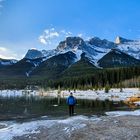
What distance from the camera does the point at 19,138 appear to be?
98.4 feet

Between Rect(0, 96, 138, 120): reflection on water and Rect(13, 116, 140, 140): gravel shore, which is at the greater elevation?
Rect(0, 96, 138, 120): reflection on water

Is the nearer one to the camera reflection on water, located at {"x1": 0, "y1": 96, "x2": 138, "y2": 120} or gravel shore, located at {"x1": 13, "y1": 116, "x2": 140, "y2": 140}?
gravel shore, located at {"x1": 13, "y1": 116, "x2": 140, "y2": 140}

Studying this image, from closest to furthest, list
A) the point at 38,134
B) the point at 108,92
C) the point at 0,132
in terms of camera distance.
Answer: the point at 38,134 < the point at 0,132 < the point at 108,92

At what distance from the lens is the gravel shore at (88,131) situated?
1141 inches

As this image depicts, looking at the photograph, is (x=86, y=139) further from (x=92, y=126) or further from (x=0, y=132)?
(x=0, y=132)

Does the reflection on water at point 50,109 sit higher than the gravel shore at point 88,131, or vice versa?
the reflection on water at point 50,109

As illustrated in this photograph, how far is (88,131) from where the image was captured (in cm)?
3109

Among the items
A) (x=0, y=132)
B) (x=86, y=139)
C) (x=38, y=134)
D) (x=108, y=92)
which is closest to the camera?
(x=86, y=139)

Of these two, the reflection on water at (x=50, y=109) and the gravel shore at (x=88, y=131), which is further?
the reflection on water at (x=50, y=109)

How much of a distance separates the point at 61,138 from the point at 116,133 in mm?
4809

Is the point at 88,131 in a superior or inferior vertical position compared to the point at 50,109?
inferior

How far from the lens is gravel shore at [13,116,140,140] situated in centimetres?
2898

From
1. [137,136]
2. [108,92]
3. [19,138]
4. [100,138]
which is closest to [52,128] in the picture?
[19,138]

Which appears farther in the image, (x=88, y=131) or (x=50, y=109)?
(x=50, y=109)
